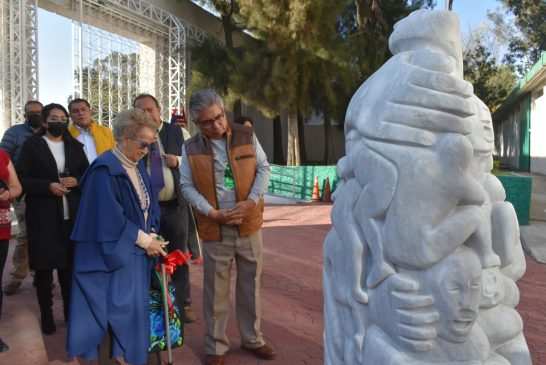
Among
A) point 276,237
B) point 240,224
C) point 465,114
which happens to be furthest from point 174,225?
point 276,237

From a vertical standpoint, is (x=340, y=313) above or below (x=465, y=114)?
below

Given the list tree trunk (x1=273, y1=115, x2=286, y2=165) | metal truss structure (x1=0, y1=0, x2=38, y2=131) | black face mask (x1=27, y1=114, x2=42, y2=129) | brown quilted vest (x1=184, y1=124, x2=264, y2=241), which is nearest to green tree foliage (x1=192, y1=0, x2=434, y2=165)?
tree trunk (x1=273, y1=115, x2=286, y2=165)

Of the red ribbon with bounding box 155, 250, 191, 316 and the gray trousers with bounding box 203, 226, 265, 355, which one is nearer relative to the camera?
the red ribbon with bounding box 155, 250, 191, 316

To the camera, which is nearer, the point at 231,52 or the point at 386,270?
the point at 386,270

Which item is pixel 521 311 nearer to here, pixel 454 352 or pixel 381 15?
pixel 454 352

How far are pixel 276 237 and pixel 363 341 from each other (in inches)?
241

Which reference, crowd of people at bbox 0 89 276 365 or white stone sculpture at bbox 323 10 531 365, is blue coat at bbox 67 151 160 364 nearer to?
crowd of people at bbox 0 89 276 365

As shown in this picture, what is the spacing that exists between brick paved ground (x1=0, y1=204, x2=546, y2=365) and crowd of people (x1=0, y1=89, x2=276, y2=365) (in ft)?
0.57

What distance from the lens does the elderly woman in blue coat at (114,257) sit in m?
2.63

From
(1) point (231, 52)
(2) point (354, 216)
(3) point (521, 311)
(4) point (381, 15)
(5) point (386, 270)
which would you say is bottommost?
(3) point (521, 311)

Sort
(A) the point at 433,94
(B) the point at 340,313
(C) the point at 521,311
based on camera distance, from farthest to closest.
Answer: (C) the point at 521,311, (B) the point at 340,313, (A) the point at 433,94

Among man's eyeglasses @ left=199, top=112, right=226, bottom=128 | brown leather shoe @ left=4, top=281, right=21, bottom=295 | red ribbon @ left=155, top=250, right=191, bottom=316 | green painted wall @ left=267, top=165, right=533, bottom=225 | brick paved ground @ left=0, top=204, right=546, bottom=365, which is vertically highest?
man's eyeglasses @ left=199, top=112, right=226, bottom=128

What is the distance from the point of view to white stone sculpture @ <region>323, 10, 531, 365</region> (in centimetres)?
187

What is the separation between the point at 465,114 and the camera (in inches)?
74.5
